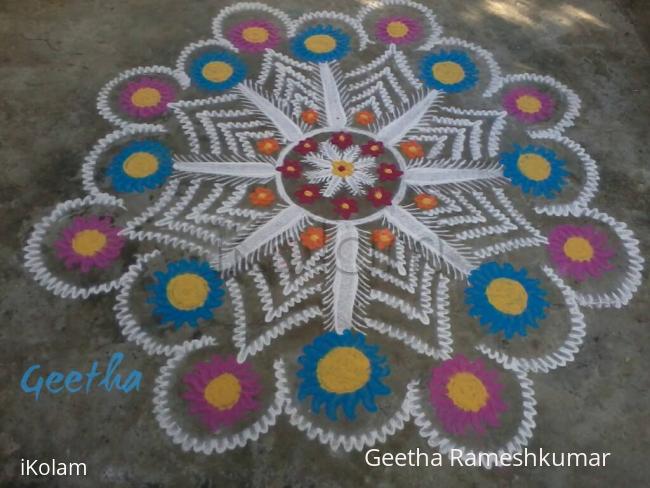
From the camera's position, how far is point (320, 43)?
7.98ft

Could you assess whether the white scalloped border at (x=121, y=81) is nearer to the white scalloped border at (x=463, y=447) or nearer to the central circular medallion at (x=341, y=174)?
the central circular medallion at (x=341, y=174)

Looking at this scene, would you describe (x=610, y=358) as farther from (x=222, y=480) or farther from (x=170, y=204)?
(x=170, y=204)

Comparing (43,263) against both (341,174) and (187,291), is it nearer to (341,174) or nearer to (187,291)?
(187,291)

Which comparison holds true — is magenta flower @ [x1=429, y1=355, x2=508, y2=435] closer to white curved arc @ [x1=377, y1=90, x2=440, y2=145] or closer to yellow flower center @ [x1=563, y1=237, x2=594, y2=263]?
yellow flower center @ [x1=563, y1=237, x2=594, y2=263]

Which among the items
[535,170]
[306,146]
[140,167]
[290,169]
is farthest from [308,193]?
[535,170]

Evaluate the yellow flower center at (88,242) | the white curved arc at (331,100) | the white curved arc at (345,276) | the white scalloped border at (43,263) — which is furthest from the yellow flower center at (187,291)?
the white curved arc at (331,100)

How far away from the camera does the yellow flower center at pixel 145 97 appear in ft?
7.13

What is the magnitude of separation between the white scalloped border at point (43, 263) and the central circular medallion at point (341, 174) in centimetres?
61

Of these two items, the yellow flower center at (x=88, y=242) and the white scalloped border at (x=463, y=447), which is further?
the yellow flower center at (x=88, y=242)

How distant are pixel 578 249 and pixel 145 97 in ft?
5.53

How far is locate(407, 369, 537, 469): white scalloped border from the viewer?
146cm

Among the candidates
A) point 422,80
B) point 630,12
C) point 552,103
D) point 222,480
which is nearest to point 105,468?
point 222,480

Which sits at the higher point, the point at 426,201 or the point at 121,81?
the point at 426,201

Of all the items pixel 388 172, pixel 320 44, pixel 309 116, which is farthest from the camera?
pixel 320 44
